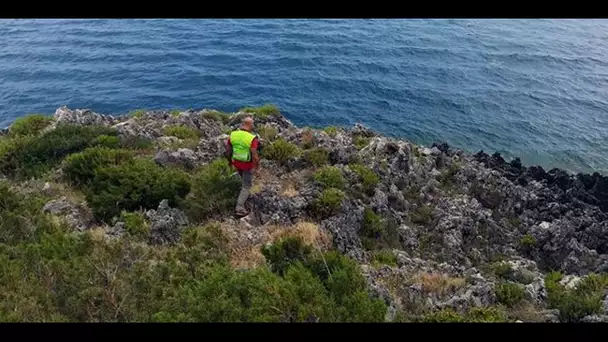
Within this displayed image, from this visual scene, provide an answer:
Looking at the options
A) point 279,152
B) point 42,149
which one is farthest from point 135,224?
point 42,149

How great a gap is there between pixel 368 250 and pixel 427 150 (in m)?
12.6

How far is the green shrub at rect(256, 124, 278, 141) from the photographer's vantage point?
78.3 feet

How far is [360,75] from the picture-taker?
48938 millimetres

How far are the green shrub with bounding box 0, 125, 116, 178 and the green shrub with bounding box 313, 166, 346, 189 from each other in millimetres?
8877

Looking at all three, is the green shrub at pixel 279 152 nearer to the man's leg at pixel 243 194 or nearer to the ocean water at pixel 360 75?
the man's leg at pixel 243 194

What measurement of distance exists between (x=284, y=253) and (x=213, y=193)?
4.77 m

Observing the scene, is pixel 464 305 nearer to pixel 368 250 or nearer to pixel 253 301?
pixel 368 250

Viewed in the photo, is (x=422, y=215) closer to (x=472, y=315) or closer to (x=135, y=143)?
(x=472, y=315)

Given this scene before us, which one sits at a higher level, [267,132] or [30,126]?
[267,132]

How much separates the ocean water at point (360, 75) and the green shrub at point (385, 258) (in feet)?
71.6

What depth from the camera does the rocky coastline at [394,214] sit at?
14.6m

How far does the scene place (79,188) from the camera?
18.3 m

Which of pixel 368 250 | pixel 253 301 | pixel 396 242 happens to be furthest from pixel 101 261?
pixel 396 242

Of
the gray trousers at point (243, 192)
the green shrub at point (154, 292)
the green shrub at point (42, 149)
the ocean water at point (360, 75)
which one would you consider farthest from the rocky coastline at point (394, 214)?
the ocean water at point (360, 75)
